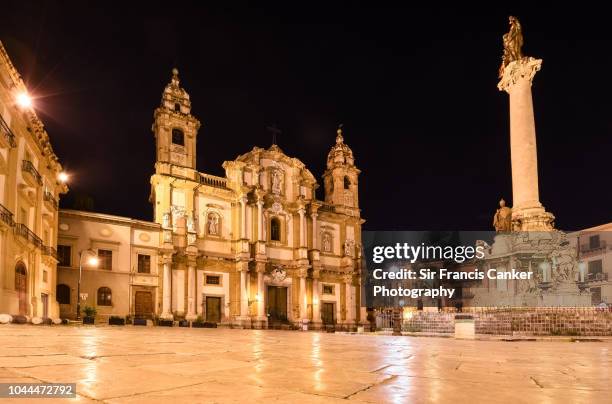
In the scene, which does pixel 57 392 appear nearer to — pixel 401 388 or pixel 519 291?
pixel 401 388

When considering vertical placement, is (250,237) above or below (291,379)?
above

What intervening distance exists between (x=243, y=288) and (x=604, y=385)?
1409 inches

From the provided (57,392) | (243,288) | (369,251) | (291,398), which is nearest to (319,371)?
(291,398)

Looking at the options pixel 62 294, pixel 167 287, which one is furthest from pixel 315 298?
pixel 62 294

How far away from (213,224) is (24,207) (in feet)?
56.9

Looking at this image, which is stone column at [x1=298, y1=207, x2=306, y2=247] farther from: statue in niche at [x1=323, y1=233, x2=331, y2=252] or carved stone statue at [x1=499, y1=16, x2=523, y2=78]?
carved stone statue at [x1=499, y1=16, x2=523, y2=78]

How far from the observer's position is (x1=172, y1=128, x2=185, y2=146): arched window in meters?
39.5

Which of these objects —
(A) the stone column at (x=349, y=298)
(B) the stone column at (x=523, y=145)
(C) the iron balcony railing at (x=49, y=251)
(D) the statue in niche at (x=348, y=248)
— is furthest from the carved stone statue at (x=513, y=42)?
(A) the stone column at (x=349, y=298)

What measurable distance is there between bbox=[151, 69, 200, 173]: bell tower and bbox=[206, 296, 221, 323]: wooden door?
10140 mm

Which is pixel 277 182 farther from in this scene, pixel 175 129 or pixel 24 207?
pixel 24 207

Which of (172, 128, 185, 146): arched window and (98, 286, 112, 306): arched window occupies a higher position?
(172, 128, 185, 146): arched window

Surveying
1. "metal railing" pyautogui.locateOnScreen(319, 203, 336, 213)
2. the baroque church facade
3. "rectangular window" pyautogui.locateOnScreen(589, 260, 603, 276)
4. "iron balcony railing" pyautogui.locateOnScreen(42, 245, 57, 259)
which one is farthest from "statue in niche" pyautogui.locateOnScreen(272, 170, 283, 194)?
"rectangular window" pyautogui.locateOnScreen(589, 260, 603, 276)

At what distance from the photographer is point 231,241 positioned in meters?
40.6

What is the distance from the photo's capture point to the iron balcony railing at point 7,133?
1928cm
